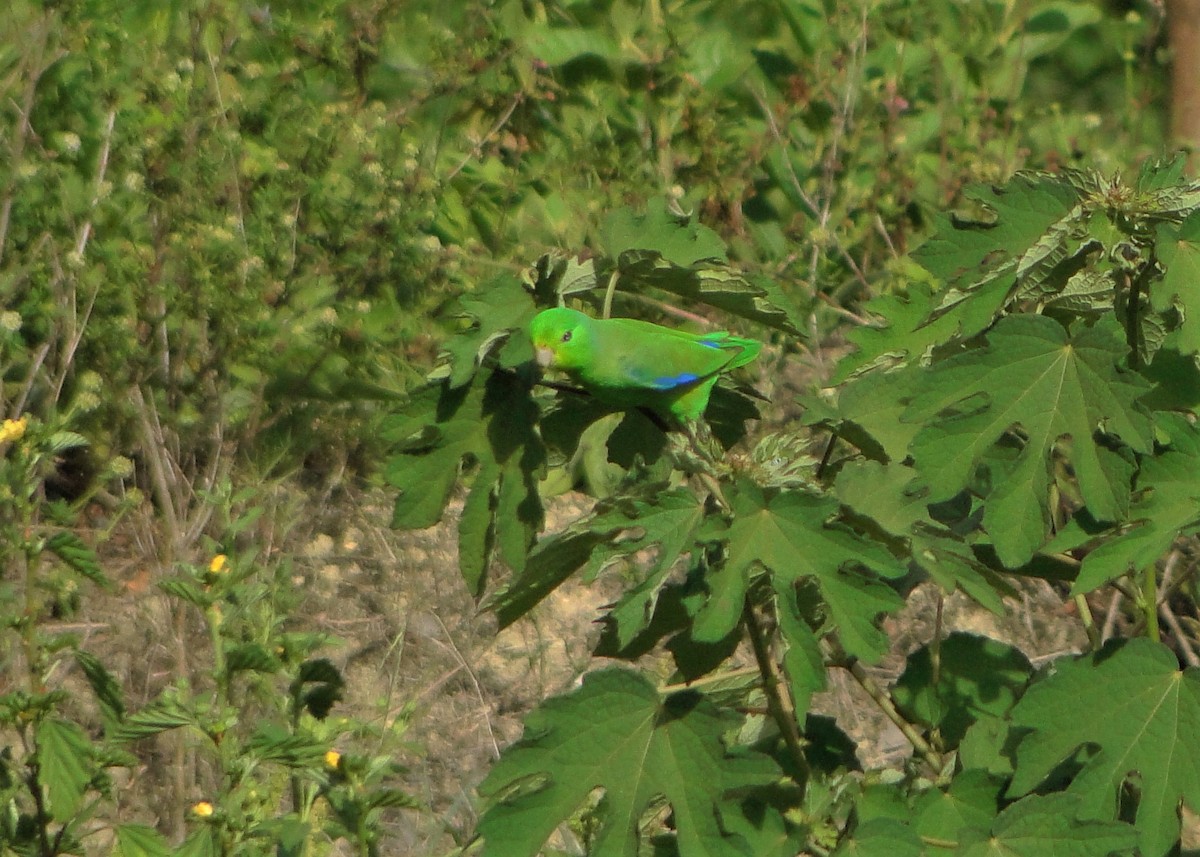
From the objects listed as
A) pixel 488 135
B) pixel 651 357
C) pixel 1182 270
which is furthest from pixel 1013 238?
pixel 488 135

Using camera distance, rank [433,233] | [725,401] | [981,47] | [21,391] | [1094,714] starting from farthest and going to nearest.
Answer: [981,47] → [433,233] → [21,391] → [725,401] → [1094,714]

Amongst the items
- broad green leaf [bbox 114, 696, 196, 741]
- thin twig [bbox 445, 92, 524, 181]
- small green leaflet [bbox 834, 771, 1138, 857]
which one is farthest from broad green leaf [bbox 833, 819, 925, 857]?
thin twig [bbox 445, 92, 524, 181]

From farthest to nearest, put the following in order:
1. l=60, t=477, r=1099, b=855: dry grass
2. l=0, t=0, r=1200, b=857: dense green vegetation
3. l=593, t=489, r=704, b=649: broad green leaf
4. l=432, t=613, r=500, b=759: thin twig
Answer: l=432, t=613, r=500, b=759: thin twig → l=60, t=477, r=1099, b=855: dry grass → l=0, t=0, r=1200, b=857: dense green vegetation → l=593, t=489, r=704, b=649: broad green leaf

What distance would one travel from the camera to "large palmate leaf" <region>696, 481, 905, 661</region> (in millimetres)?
1709

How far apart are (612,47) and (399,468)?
3.98m

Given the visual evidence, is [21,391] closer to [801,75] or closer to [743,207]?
A: [743,207]

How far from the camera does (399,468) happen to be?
1867 mm

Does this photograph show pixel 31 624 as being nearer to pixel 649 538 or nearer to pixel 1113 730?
pixel 649 538

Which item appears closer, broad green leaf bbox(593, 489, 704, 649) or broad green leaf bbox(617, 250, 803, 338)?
broad green leaf bbox(593, 489, 704, 649)

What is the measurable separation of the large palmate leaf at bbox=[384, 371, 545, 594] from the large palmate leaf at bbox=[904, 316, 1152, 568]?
49 cm

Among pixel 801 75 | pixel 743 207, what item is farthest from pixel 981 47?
pixel 743 207

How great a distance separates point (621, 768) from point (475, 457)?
17.1 inches

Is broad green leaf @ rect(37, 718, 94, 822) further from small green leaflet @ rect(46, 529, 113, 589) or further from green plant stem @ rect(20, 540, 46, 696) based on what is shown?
small green leaflet @ rect(46, 529, 113, 589)

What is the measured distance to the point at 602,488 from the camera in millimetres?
3357
